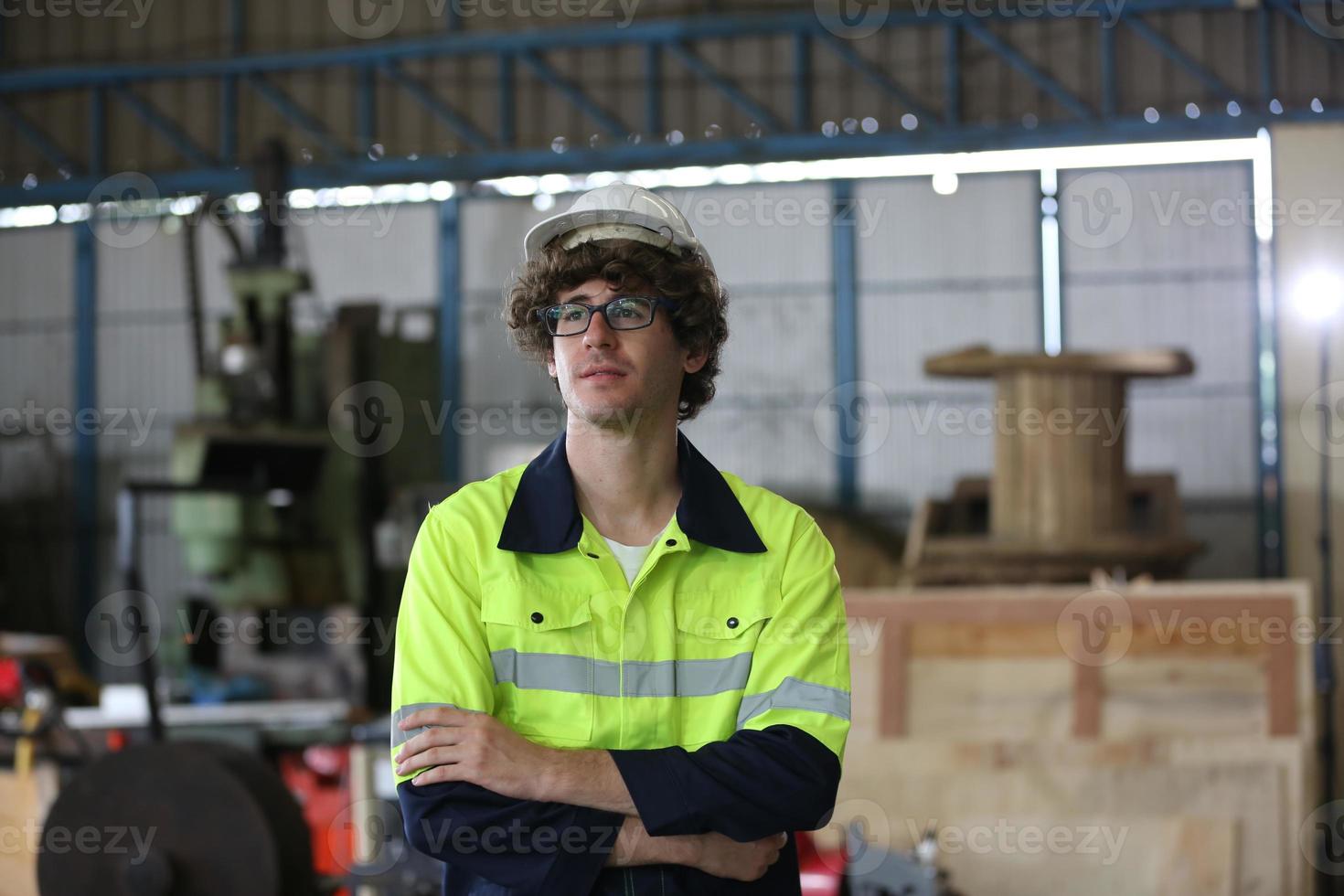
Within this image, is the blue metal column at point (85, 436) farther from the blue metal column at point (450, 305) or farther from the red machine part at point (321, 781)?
the red machine part at point (321, 781)

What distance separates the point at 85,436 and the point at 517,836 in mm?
12356

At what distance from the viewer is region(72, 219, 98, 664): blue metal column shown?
510 inches

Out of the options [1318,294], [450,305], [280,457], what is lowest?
[280,457]

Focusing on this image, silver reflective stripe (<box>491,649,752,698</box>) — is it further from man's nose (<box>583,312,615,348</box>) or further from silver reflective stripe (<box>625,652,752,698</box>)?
man's nose (<box>583,312,615,348</box>)

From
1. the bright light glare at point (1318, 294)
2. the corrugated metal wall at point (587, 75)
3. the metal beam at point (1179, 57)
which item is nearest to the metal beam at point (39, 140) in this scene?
the corrugated metal wall at point (587, 75)

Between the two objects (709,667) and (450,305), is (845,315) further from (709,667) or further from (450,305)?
(709,667)

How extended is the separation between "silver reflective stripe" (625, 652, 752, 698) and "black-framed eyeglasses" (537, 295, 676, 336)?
52 cm

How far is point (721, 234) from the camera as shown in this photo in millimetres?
12344

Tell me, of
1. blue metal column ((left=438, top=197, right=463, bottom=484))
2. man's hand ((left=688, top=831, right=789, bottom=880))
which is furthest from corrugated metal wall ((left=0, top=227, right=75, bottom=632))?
man's hand ((left=688, top=831, right=789, bottom=880))

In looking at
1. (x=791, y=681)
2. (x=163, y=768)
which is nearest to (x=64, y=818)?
(x=163, y=768)

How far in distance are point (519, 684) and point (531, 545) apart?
21 cm

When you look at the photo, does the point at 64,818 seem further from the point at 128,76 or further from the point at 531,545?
the point at 128,76

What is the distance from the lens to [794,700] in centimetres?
210

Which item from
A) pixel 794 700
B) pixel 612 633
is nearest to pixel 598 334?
pixel 612 633
